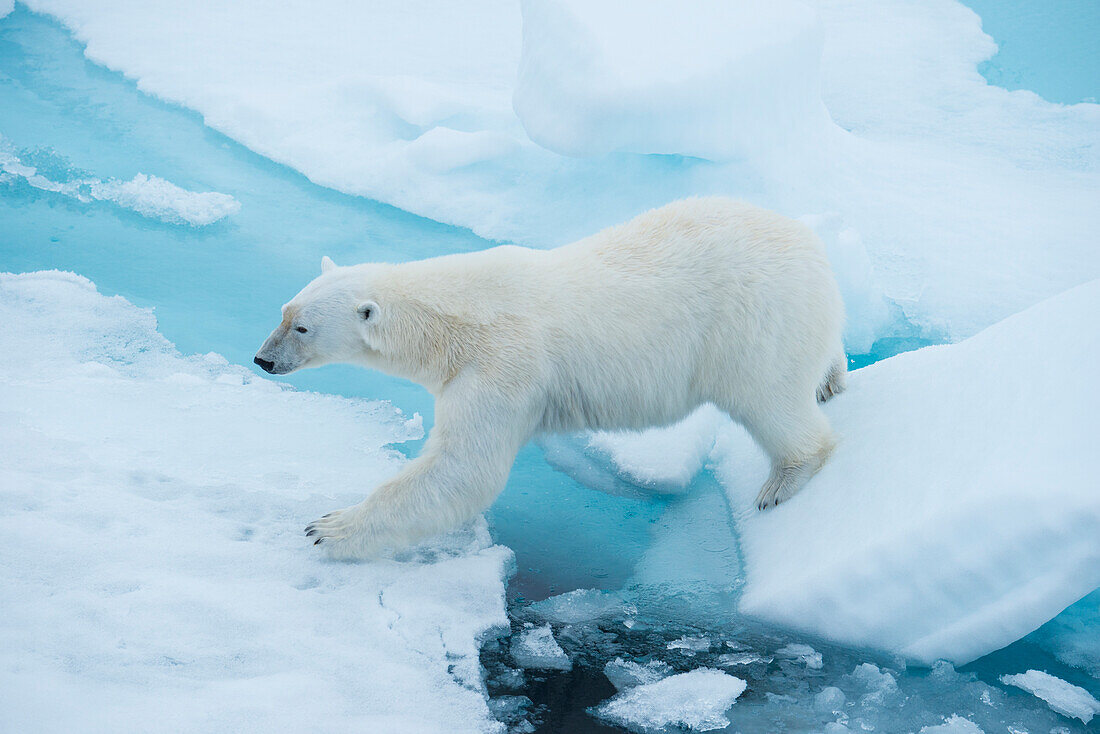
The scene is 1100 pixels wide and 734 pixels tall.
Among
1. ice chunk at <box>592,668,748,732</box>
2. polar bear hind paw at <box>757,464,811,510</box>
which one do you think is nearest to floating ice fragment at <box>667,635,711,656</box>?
ice chunk at <box>592,668,748,732</box>

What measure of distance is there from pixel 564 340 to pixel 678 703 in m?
1.24

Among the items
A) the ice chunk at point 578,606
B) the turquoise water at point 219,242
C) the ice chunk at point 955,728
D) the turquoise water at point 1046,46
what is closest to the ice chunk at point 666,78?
the turquoise water at point 219,242

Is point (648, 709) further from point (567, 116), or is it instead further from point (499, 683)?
point (567, 116)

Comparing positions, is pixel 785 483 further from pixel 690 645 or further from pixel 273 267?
pixel 273 267

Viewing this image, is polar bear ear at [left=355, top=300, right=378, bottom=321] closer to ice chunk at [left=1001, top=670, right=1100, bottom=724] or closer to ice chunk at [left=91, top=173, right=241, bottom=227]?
ice chunk at [left=1001, top=670, right=1100, bottom=724]

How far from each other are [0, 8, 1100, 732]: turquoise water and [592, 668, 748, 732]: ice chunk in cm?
6

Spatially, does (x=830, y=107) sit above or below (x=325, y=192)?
above

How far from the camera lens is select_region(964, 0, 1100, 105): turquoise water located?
8625 mm

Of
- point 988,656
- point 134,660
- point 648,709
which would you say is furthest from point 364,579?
point 988,656

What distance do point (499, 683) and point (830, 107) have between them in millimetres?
6615

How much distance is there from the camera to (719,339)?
10.3 feet

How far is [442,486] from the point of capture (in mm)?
2973

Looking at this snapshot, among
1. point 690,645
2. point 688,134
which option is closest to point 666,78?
point 688,134

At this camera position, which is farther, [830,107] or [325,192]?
[830,107]
